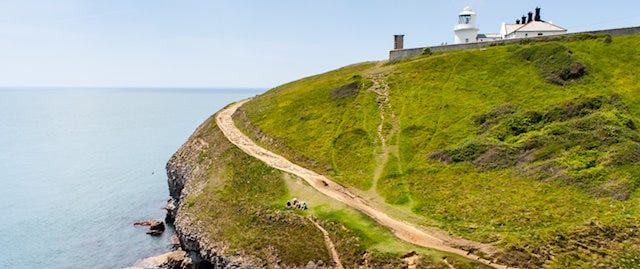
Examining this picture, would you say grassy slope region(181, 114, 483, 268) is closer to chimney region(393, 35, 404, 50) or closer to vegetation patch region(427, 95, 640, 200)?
vegetation patch region(427, 95, 640, 200)

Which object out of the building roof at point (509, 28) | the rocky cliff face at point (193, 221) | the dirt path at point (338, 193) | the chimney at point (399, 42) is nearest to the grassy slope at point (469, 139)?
the dirt path at point (338, 193)

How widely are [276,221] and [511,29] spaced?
238ft

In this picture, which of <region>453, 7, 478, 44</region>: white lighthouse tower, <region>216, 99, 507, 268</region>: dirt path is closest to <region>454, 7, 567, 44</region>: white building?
<region>453, 7, 478, 44</region>: white lighthouse tower

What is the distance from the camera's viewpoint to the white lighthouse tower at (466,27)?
311 ft

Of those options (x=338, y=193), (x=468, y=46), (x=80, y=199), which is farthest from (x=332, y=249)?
(x=468, y=46)

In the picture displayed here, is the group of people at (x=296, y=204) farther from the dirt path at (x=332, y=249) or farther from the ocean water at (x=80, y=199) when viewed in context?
the ocean water at (x=80, y=199)

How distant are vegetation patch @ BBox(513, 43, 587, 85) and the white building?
1229 centimetres

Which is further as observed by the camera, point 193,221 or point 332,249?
point 193,221

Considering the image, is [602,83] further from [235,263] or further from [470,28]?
[235,263]

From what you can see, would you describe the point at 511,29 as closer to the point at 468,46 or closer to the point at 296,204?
the point at 468,46

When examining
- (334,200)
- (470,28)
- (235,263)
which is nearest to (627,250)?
(334,200)

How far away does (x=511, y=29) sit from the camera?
9475cm

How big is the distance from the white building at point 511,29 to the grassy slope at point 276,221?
190 ft

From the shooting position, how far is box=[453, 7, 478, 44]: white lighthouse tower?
94.7 metres
